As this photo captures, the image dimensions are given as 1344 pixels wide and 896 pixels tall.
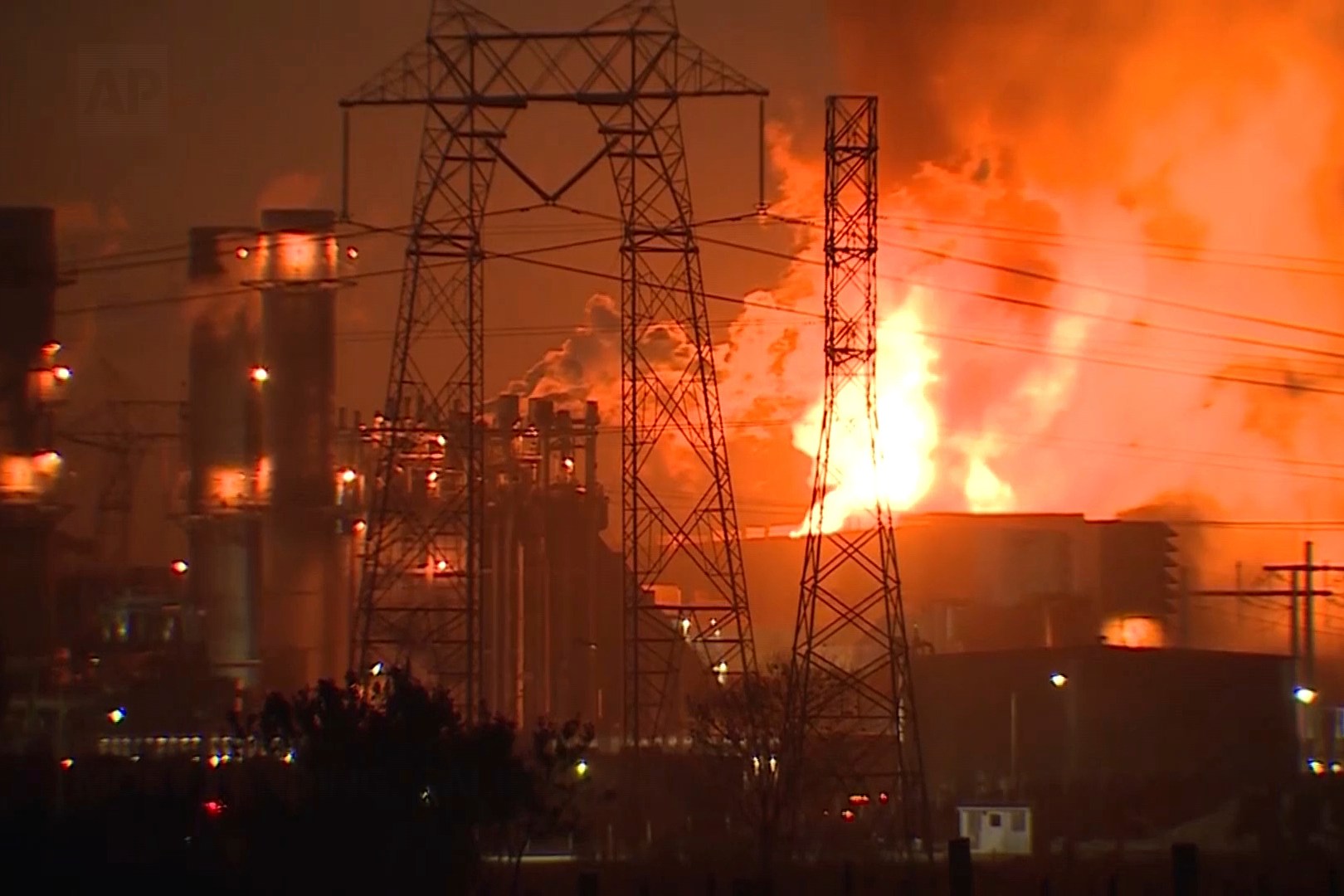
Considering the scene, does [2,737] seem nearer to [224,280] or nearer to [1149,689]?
[224,280]

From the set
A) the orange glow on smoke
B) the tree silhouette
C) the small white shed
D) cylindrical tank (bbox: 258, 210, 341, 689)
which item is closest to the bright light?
cylindrical tank (bbox: 258, 210, 341, 689)

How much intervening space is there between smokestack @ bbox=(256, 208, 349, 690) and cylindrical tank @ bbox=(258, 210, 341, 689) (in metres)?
0.02

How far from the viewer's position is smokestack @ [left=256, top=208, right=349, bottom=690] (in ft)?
193

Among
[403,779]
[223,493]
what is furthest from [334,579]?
[403,779]

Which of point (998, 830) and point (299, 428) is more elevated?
point (299, 428)

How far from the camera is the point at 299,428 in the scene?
194ft

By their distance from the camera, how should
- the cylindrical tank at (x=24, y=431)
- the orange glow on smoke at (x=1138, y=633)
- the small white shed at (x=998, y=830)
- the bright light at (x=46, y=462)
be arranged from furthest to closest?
the orange glow on smoke at (x=1138, y=633)
the bright light at (x=46, y=462)
the cylindrical tank at (x=24, y=431)
the small white shed at (x=998, y=830)

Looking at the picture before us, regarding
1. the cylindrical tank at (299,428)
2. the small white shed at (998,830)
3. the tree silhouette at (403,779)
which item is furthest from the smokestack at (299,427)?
the tree silhouette at (403,779)

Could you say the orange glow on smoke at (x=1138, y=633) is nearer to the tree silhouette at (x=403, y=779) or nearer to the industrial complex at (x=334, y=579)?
the industrial complex at (x=334, y=579)

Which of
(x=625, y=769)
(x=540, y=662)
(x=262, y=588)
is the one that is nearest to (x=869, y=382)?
(x=625, y=769)

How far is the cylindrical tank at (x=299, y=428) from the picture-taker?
5881 cm

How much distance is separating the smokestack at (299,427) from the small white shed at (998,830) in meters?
21.2

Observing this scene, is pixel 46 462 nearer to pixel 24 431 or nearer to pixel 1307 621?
pixel 24 431

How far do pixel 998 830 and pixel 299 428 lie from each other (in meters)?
24.3
